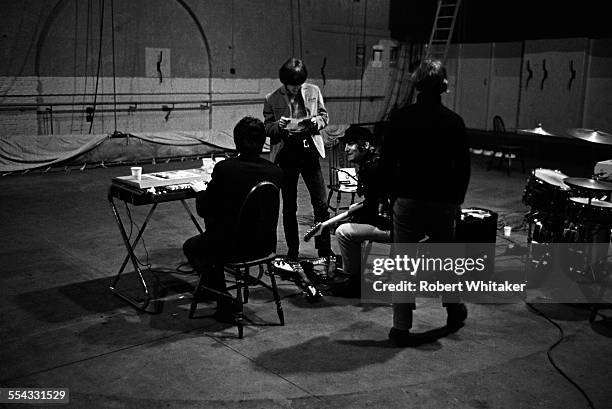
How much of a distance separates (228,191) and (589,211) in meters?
2.77

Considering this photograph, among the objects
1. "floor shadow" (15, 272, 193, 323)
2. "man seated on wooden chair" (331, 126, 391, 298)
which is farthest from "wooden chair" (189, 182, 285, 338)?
"floor shadow" (15, 272, 193, 323)

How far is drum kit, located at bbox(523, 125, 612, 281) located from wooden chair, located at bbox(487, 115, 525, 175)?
18.5 feet

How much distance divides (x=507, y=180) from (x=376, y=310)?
6.43 meters

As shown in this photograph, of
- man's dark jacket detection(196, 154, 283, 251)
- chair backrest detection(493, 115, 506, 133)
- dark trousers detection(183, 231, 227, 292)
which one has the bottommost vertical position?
dark trousers detection(183, 231, 227, 292)

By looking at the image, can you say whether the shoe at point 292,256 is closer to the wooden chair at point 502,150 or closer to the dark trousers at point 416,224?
the dark trousers at point 416,224

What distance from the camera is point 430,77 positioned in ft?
11.4

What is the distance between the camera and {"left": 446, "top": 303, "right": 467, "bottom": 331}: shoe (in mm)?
3891

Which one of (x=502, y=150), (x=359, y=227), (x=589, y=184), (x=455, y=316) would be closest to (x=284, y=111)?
(x=359, y=227)

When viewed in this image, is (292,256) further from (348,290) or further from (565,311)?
(565,311)

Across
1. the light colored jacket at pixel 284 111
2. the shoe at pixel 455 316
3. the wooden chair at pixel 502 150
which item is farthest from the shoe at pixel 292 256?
the wooden chair at pixel 502 150

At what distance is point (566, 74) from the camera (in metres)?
11.8

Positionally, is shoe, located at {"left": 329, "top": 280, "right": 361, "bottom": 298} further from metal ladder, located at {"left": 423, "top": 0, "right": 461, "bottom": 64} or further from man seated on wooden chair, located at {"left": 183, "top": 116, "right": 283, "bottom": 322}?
metal ladder, located at {"left": 423, "top": 0, "right": 461, "bottom": 64}

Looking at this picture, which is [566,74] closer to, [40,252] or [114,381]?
[40,252]

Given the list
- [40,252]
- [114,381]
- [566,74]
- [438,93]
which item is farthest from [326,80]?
[114,381]
